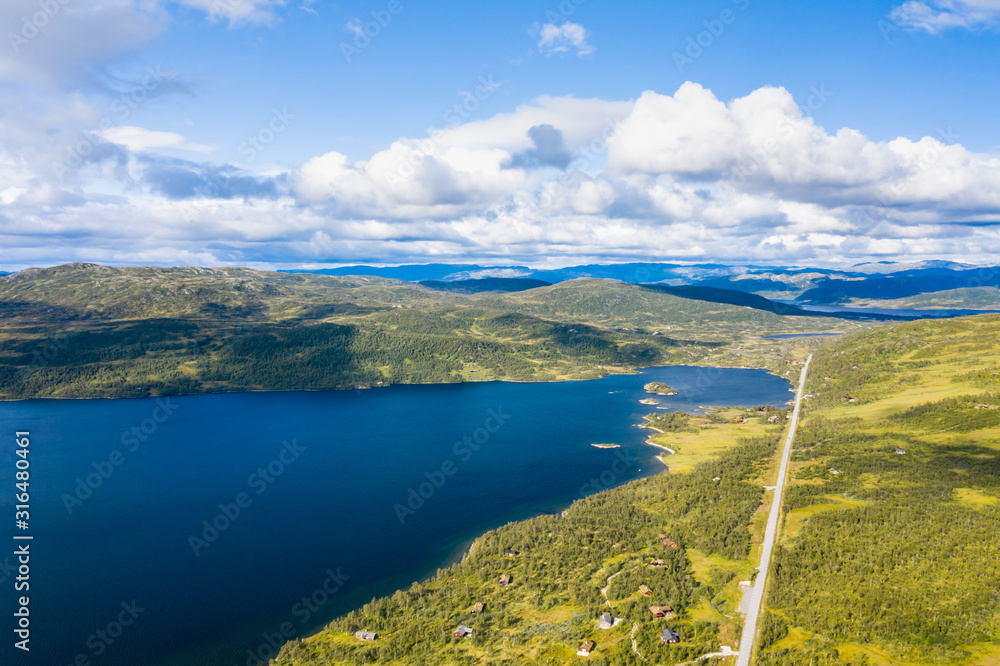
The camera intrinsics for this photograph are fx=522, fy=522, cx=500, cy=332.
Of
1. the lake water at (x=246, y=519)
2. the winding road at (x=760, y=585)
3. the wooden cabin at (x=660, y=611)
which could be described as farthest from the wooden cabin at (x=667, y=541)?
the lake water at (x=246, y=519)

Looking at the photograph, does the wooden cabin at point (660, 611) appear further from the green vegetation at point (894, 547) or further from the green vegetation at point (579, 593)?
the green vegetation at point (894, 547)

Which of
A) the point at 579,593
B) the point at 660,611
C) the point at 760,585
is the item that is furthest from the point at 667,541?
the point at 579,593

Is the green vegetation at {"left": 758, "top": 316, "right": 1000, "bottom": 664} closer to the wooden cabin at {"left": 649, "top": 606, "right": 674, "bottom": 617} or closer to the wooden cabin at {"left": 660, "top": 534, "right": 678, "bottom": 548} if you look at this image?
the wooden cabin at {"left": 649, "top": 606, "right": 674, "bottom": 617}

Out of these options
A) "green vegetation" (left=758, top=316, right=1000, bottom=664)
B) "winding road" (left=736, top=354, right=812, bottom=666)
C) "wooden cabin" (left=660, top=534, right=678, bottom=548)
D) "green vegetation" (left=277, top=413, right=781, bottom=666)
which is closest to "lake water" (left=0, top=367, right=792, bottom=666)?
"green vegetation" (left=277, top=413, right=781, bottom=666)

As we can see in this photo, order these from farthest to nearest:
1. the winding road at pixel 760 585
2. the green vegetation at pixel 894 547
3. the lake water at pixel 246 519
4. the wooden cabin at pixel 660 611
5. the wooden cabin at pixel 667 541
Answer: the wooden cabin at pixel 667 541 < the lake water at pixel 246 519 < the wooden cabin at pixel 660 611 < the winding road at pixel 760 585 < the green vegetation at pixel 894 547

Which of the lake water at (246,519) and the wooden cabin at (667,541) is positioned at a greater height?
the wooden cabin at (667,541)

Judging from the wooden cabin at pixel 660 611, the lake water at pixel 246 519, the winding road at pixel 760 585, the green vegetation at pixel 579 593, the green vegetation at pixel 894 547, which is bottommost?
the lake water at pixel 246 519

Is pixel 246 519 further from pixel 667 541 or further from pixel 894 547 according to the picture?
pixel 894 547
